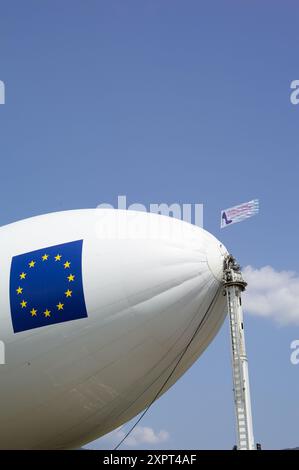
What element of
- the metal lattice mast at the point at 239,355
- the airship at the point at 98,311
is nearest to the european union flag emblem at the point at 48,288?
the airship at the point at 98,311

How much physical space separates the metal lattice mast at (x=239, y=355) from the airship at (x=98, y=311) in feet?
1.49

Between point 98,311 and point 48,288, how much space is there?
1899 millimetres

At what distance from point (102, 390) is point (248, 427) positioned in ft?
16.6

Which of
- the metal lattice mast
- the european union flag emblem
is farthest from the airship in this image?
the metal lattice mast

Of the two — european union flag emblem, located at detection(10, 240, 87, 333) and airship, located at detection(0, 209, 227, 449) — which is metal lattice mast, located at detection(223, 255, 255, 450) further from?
european union flag emblem, located at detection(10, 240, 87, 333)

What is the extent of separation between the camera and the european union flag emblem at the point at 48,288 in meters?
20.9

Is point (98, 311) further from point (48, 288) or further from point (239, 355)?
point (239, 355)

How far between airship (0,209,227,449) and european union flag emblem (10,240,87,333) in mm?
34

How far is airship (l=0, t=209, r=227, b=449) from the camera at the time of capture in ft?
68.4

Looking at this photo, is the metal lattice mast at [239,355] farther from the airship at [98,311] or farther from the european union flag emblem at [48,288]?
the european union flag emblem at [48,288]

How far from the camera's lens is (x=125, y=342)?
2086 cm

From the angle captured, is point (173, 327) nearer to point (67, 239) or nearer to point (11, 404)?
point (67, 239)

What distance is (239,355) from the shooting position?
69.2 ft
